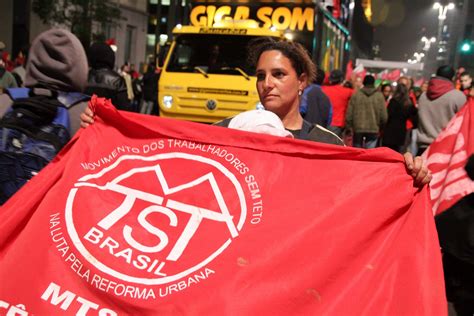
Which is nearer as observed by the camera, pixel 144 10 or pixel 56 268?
pixel 56 268

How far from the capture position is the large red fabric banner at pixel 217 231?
2.38 metres

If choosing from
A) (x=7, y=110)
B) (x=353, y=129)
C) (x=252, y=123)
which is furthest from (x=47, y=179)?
(x=353, y=129)

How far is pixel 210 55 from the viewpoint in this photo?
1023 cm

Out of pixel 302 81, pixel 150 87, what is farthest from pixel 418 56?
pixel 302 81

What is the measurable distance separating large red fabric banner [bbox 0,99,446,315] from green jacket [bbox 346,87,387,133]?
8187 millimetres

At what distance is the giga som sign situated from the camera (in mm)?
11469

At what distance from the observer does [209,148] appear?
9.18ft

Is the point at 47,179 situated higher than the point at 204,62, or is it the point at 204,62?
the point at 204,62

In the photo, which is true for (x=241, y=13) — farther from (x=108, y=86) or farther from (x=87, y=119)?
(x=87, y=119)

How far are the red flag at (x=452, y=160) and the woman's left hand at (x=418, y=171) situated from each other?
2.70 m

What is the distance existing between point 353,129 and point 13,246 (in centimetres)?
885

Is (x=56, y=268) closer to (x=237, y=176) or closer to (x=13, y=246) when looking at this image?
(x=13, y=246)

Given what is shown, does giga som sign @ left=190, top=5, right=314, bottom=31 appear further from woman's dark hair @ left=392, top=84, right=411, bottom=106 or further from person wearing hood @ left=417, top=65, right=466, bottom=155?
person wearing hood @ left=417, top=65, right=466, bottom=155

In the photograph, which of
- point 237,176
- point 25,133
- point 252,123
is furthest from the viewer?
point 25,133
